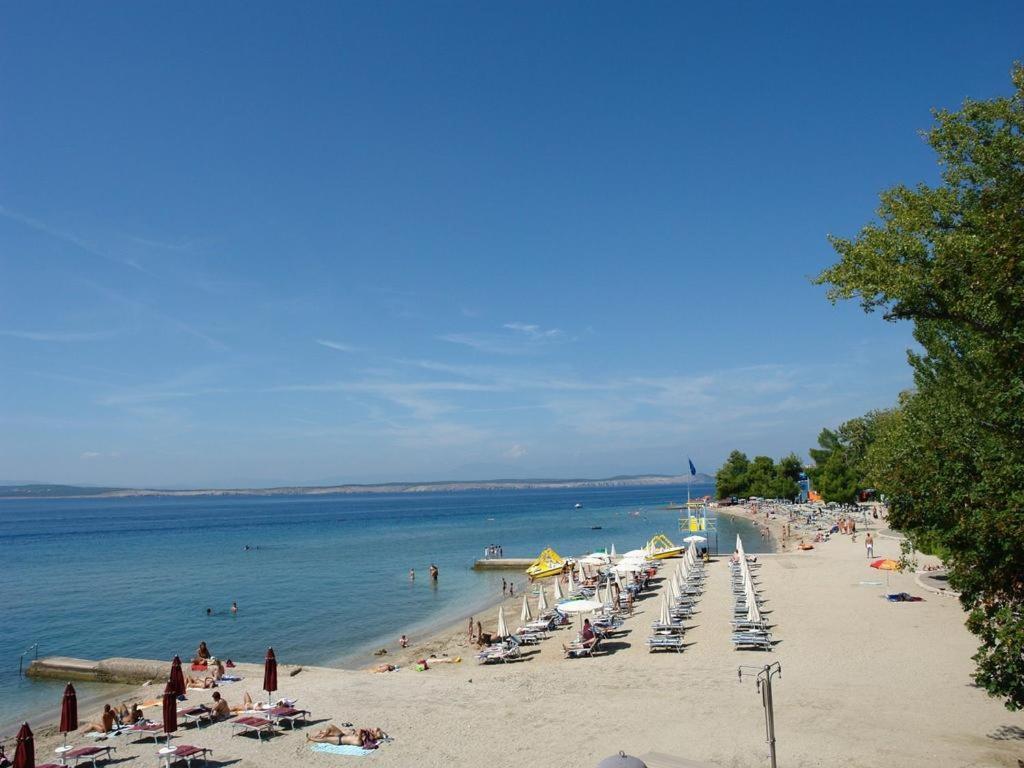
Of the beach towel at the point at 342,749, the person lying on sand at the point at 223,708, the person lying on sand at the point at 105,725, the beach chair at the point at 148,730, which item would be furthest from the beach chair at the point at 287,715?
the person lying on sand at the point at 105,725

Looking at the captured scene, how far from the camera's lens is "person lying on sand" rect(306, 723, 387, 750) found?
14.6 meters

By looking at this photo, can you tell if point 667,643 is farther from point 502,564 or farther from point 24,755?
point 502,564

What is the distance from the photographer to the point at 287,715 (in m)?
16.3

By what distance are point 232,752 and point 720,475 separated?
426ft

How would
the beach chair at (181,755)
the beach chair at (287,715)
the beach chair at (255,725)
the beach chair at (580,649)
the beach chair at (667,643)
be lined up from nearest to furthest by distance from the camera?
the beach chair at (181,755), the beach chair at (255,725), the beach chair at (287,715), the beach chair at (667,643), the beach chair at (580,649)

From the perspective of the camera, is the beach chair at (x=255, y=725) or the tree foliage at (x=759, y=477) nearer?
the beach chair at (x=255, y=725)

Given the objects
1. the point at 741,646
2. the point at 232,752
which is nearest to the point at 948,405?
the point at 741,646

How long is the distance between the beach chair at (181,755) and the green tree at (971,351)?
46.0 ft

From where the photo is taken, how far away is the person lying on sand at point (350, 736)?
14.6 m

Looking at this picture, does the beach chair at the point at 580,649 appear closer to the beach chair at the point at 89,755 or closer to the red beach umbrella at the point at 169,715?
the red beach umbrella at the point at 169,715

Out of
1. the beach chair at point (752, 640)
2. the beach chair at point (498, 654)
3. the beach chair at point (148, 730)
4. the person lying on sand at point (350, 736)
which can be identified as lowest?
the beach chair at point (498, 654)

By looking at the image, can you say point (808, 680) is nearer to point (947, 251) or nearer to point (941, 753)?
point (941, 753)

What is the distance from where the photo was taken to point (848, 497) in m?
79.0

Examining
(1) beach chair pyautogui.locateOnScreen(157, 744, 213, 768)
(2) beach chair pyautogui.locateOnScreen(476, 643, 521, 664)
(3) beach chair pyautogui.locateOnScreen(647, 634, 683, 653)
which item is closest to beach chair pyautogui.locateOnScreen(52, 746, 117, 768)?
(1) beach chair pyautogui.locateOnScreen(157, 744, 213, 768)
